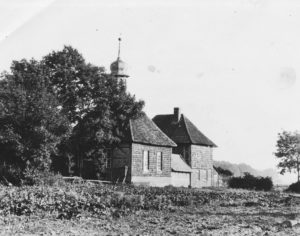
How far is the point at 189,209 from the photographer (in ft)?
58.5

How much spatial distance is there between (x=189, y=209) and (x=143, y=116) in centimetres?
2427

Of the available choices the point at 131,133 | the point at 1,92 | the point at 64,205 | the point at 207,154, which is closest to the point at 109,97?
the point at 131,133

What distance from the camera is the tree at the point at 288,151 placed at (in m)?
78.5

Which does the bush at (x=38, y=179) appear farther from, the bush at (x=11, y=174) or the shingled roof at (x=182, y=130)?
the shingled roof at (x=182, y=130)

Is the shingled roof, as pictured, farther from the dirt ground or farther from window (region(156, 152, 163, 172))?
the dirt ground

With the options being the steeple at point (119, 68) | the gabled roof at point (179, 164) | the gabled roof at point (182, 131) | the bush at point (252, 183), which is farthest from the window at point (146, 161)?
the bush at point (252, 183)

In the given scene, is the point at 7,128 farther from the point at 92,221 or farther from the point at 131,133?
the point at 92,221

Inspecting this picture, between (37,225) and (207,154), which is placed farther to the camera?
(207,154)

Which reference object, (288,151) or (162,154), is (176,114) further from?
(288,151)

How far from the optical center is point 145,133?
41.4 m

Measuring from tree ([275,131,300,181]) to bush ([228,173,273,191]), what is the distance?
28901 millimetres

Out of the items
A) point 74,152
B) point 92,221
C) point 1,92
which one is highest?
point 1,92

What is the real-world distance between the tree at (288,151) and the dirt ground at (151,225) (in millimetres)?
66653

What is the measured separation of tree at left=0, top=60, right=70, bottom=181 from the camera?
92.0 feet
